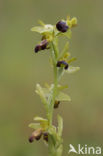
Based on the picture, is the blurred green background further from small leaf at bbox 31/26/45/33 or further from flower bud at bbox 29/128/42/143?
small leaf at bbox 31/26/45/33

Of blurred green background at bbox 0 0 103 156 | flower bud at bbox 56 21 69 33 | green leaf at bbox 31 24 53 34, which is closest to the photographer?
flower bud at bbox 56 21 69 33

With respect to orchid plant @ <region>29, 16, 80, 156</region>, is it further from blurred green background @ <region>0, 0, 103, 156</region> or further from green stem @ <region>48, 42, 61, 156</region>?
blurred green background @ <region>0, 0, 103, 156</region>

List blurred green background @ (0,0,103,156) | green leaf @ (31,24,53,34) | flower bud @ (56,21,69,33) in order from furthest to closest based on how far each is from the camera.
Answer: blurred green background @ (0,0,103,156) < green leaf @ (31,24,53,34) < flower bud @ (56,21,69,33)

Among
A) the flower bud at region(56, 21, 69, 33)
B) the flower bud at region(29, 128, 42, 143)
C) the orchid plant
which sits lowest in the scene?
the flower bud at region(29, 128, 42, 143)

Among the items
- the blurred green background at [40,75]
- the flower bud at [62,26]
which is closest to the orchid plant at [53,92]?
the flower bud at [62,26]

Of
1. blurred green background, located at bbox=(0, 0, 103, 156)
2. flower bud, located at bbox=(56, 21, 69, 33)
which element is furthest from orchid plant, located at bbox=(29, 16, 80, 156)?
blurred green background, located at bbox=(0, 0, 103, 156)

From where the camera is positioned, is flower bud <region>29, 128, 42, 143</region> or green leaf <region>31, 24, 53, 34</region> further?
green leaf <region>31, 24, 53, 34</region>

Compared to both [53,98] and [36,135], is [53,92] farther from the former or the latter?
[36,135]

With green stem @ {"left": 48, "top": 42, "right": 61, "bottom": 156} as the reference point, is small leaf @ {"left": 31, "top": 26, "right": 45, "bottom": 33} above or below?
above

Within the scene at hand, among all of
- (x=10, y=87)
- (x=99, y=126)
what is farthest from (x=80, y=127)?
(x=10, y=87)

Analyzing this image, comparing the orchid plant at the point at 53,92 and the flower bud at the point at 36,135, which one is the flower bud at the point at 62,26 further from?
the flower bud at the point at 36,135
